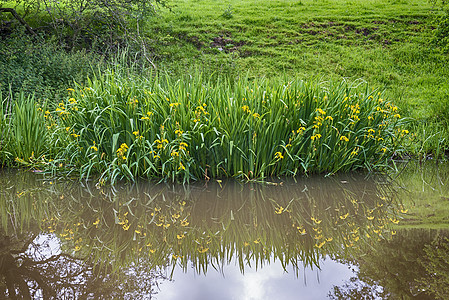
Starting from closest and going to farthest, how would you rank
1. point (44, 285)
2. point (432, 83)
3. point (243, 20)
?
point (44, 285) < point (432, 83) < point (243, 20)

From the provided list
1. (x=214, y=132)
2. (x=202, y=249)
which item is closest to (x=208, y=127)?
(x=214, y=132)

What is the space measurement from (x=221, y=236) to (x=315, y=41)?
396 inches

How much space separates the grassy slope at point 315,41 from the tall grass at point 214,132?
175 inches

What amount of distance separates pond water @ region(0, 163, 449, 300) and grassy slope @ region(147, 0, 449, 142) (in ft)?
17.7

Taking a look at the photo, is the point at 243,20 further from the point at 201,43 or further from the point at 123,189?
the point at 123,189

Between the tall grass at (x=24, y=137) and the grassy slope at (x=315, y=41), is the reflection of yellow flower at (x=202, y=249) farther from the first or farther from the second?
the grassy slope at (x=315, y=41)

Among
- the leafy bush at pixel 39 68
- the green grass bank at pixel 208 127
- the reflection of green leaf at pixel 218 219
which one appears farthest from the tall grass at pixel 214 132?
the leafy bush at pixel 39 68

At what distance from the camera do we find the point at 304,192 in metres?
4.00

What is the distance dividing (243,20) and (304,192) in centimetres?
1013

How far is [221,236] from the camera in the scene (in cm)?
284

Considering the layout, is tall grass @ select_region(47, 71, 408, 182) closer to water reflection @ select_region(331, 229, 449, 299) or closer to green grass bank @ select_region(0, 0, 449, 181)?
green grass bank @ select_region(0, 0, 449, 181)

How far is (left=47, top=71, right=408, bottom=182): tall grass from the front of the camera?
4.31 m

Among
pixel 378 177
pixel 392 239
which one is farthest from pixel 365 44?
pixel 392 239

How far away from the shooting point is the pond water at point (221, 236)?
2.13 metres
